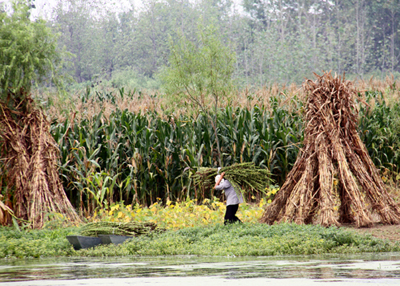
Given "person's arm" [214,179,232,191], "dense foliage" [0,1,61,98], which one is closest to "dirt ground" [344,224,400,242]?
"person's arm" [214,179,232,191]

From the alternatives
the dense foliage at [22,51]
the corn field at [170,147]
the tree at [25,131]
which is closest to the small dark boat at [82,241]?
the tree at [25,131]

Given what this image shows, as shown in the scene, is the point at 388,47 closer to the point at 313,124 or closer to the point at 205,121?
the point at 205,121

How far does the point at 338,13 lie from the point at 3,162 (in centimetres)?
4582

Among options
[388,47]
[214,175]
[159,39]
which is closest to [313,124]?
[214,175]

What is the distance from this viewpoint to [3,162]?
11242 millimetres

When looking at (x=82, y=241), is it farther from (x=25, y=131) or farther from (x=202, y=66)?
(x=202, y=66)

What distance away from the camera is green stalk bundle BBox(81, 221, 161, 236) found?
852 centimetres

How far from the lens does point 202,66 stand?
13.9 meters

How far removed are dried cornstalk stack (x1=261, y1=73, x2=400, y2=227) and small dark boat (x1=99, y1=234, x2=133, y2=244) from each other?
9.62 ft

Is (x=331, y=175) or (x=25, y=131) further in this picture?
(x=25, y=131)

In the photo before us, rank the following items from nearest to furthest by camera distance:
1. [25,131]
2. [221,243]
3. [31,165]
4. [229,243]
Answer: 1. [229,243]
2. [221,243]
3. [31,165]
4. [25,131]

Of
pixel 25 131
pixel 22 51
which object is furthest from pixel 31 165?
pixel 22 51

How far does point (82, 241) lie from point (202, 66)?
7.21 m

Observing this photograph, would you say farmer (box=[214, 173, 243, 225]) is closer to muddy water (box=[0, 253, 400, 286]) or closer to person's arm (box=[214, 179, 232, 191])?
person's arm (box=[214, 179, 232, 191])
